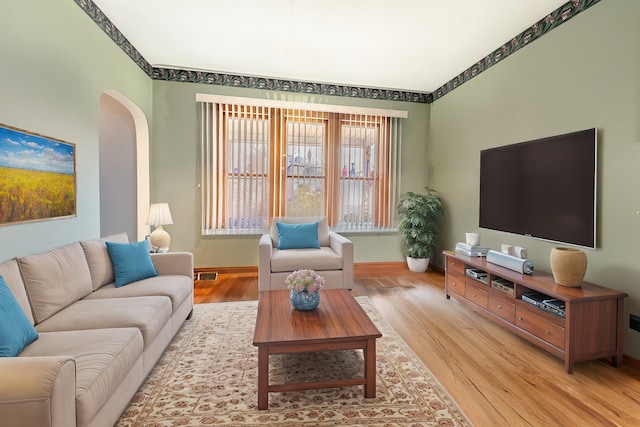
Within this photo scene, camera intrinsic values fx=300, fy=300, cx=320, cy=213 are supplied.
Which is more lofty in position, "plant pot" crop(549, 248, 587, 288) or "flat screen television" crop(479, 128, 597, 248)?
"flat screen television" crop(479, 128, 597, 248)

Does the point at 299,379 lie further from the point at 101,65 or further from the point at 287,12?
the point at 101,65

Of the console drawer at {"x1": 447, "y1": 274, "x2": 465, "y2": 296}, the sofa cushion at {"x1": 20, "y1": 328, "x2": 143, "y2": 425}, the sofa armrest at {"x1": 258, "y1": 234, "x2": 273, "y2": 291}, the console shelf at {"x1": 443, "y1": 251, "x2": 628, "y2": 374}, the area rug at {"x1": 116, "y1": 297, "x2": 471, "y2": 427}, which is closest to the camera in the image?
the sofa cushion at {"x1": 20, "y1": 328, "x2": 143, "y2": 425}

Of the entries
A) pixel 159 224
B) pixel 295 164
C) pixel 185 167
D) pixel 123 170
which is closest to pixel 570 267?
pixel 295 164

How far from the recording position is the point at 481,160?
3.62m

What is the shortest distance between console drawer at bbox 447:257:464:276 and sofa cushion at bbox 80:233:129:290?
3.38 meters

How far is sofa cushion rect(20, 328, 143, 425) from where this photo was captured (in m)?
1.24

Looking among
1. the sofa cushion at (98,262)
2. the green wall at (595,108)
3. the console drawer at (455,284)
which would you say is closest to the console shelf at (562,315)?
the green wall at (595,108)

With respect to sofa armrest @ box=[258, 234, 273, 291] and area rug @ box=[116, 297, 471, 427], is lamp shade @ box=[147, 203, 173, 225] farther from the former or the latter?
area rug @ box=[116, 297, 471, 427]

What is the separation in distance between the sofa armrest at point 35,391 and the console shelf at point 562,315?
2.78 meters

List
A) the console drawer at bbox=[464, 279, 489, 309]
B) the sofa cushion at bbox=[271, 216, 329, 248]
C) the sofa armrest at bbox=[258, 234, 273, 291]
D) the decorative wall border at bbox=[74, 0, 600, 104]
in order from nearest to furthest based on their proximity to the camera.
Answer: the decorative wall border at bbox=[74, 0, 600, 104] < the console drawer at bbox=[464, 279, 489, 309] < the sofa armrest at bbox=[258, 234, 273, 291] < the sofa cushion at bbox=[271, 216, 329, 248]

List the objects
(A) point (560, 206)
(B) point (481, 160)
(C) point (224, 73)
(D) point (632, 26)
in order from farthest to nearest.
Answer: (C) point (224, 73) → (B) point (481, 160) → (A) point (560, 206) → (D) point (632, 26)

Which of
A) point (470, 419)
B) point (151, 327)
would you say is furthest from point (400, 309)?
point (151, 327)

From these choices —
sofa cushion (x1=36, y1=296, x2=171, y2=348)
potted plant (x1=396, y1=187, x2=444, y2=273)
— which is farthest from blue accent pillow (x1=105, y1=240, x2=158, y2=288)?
potted plant (x1=396, y1=187, x2=444, y2=273)

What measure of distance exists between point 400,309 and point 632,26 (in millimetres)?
2940
